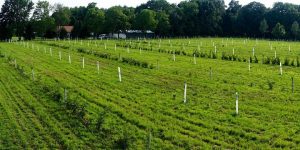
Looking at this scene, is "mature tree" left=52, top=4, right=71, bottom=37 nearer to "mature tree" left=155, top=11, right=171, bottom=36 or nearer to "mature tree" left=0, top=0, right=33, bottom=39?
"mature tree" left=0, top=0, right=33, bottom=39

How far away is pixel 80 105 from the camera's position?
891 inches

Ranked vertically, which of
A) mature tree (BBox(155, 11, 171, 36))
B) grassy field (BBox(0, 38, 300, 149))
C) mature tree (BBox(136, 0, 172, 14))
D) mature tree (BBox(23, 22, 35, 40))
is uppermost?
mature tree (BBox(136, 0, 172, 14))

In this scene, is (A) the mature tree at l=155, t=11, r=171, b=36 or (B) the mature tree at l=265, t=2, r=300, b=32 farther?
(B) the mature tree at l=265, t=2, r=300, b=32

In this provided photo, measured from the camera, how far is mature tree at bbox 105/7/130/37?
411ft

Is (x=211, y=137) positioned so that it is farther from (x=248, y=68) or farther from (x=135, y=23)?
(x=135, y=23)

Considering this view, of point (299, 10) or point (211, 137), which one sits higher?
point (299, 10)

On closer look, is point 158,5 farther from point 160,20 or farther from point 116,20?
point 116,20

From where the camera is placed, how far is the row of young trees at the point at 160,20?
127 meters

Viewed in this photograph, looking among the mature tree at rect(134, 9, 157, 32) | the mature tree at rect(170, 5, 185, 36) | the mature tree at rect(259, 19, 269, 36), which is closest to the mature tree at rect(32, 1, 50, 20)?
the mature tree at rect(134, 9, 157, 32)

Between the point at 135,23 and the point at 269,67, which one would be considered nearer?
the point at 269,67

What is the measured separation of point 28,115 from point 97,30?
108759mm

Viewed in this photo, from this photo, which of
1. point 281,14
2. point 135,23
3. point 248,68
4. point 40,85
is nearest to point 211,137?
point 40,85

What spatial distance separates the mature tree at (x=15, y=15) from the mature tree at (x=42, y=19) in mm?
4212

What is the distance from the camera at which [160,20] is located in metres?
129
